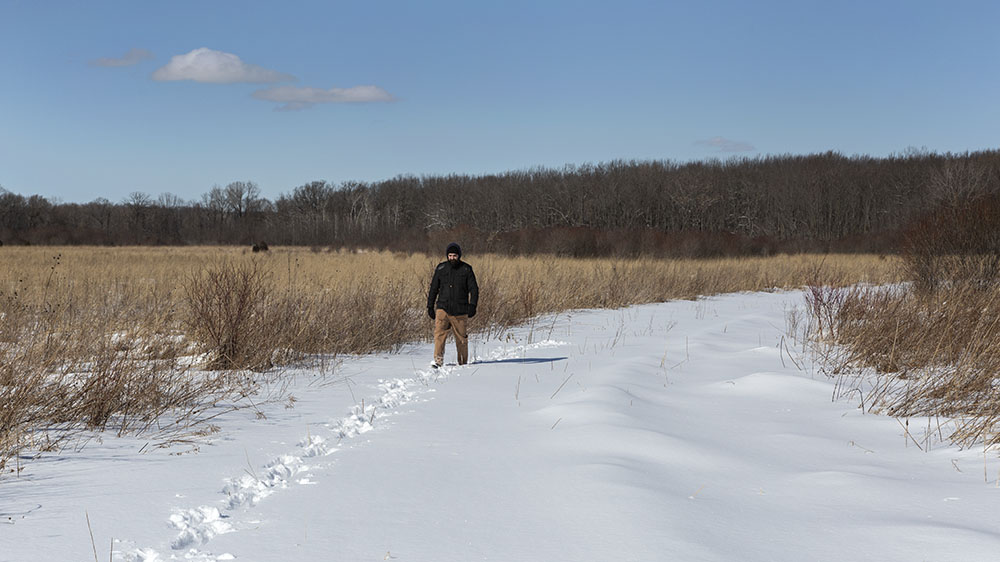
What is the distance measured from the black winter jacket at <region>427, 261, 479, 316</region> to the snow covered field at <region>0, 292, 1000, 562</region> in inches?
59.9

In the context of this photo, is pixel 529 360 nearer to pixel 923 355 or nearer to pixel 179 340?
pixel 923 355

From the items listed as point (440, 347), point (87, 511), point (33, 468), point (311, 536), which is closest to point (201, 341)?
point (440, 347)

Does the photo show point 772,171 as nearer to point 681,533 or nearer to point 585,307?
point 585,307

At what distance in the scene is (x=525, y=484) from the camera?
390 centimetres

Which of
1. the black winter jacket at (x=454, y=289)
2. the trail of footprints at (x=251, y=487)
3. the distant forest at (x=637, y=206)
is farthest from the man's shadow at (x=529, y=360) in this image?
the distant forest at (x=637, y=206)

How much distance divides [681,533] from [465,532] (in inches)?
39.7

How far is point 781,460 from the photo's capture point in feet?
15.0

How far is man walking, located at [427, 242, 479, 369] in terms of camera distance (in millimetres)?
8133

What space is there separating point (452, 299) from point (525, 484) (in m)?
4.40

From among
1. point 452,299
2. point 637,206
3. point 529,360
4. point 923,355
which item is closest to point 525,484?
point 452,299

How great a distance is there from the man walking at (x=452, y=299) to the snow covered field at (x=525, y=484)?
1.44 meters

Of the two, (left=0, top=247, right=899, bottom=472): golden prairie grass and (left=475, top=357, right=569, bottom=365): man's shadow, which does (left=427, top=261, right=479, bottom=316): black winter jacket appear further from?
(left=0, top=247, right=899, bottom=472): golden prairie grass

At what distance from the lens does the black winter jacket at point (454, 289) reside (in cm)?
813

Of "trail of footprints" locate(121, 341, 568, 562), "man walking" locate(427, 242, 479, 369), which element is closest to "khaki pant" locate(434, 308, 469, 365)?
"man walking" locate(427, 242, 479, 369)
